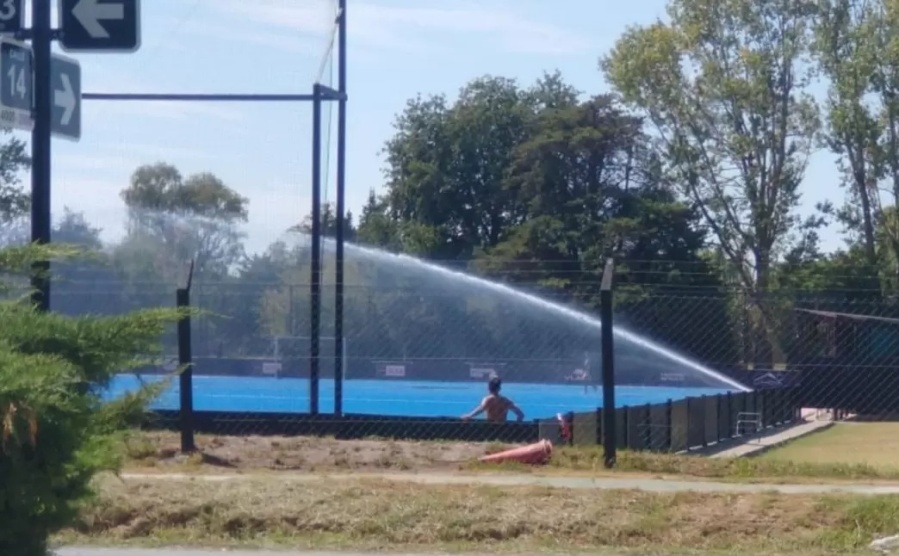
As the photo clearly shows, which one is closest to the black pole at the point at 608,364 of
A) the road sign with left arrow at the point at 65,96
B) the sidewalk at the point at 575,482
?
the sidewalk at the point at 575,482

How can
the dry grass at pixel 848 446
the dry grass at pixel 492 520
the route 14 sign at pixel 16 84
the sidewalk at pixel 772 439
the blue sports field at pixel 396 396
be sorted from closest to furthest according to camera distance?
1. the route 14 sign at pixel 16 84
2. the dry grass at pixel 492 520
3. the dry grass at pixel 848 446
4. the blue sports field at pixel 396 396
5. the sidewalk at pixel 772 439

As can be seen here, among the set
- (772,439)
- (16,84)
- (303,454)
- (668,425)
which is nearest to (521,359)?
(668,425)

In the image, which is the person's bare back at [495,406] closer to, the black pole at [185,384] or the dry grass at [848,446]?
the dry grass at [848,446]

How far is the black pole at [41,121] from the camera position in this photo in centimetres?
903

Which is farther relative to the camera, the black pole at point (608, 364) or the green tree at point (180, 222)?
the green tree at point (180, 222)

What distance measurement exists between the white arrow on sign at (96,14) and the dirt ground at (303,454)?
5690mm

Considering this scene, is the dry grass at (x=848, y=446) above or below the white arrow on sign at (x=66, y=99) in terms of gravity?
below

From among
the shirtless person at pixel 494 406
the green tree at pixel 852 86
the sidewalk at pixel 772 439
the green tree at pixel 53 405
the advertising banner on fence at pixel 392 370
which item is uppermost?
the green tree at pixel 852 86

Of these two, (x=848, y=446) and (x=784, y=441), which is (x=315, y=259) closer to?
(x=848, y=446)

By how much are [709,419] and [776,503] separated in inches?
493

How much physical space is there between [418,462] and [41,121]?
6658mm

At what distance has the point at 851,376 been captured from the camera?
24875 mm

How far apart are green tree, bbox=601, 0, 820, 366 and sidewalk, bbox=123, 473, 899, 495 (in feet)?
118

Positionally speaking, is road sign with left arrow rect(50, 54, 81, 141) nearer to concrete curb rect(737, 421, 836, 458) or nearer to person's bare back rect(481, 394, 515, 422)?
person's bare back rect(481, 394, 515, 422)
